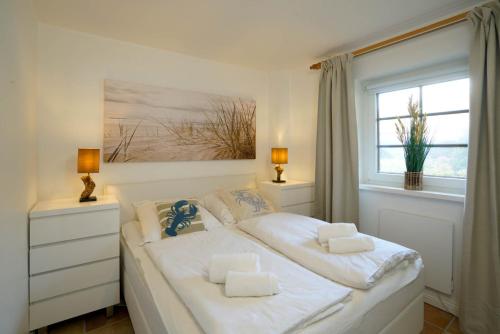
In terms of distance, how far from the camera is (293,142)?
10.1 ft

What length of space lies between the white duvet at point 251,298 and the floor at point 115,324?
2.20 feet

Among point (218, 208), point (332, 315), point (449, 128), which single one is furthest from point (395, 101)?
→ point (332, 315)

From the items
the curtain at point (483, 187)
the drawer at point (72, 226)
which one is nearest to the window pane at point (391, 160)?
the curtain at point (483, 187)

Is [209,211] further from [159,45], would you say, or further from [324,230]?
[159,45]

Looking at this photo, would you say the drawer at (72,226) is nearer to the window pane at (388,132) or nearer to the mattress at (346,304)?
the mattress at (346,304)

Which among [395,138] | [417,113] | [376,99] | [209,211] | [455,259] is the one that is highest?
[376,99]

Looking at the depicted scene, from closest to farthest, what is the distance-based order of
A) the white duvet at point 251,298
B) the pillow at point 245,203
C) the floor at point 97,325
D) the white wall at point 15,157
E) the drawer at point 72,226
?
1. the white duvet at point 251,298
2. the white wall at point 15,157
3. the drawer at point 72,226
4. the floor at point 97,325
5. the pillow at point 245,203

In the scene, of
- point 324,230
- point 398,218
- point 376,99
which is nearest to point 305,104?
point 376,99

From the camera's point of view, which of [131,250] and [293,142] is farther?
[293,142]

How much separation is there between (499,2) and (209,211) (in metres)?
2.65

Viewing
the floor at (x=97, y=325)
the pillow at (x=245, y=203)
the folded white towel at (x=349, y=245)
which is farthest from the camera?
the pillow at (x=245, y=203)

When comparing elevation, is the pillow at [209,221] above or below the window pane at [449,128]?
below

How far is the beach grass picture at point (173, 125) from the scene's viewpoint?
87.2 inches

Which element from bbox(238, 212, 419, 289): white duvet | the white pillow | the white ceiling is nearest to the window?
the white ceiling
